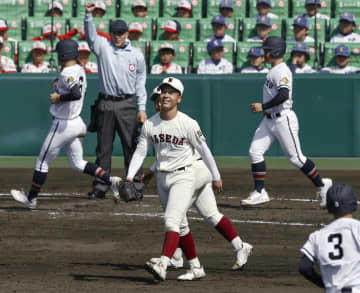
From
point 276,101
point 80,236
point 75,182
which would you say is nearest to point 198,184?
point 80,236

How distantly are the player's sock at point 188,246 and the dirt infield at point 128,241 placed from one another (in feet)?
0.76

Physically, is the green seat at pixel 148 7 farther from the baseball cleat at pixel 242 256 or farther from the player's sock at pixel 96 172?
the baseball cleat at pixel 242 256

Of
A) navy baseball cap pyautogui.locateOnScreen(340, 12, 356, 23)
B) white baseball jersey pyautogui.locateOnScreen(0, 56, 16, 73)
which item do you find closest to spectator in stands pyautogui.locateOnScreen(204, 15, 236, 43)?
navy baseball cap pyautogui.locateOnScreen(340, 12, 356, 23)

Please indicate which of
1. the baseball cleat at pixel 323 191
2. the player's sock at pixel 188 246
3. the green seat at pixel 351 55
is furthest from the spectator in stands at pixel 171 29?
the player's sock at pixel 188 246

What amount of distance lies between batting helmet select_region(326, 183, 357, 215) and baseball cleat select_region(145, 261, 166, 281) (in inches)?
86.4

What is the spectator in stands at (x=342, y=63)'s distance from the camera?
17.4 metres

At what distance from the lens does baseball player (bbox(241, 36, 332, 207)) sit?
1158 cm

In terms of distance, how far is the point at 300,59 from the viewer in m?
17.2

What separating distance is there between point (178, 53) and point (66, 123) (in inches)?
273

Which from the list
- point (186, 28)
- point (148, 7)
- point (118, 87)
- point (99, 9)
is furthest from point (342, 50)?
point (118, 87)

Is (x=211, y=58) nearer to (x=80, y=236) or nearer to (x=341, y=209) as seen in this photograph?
(x=80, y=236)

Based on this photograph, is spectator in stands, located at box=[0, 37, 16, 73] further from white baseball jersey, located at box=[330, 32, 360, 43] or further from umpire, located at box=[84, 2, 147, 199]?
white baseball jersey, located at box=[330, 32, 360, 43]

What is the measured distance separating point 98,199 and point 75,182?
1.92 meters

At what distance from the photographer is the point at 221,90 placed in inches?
679
